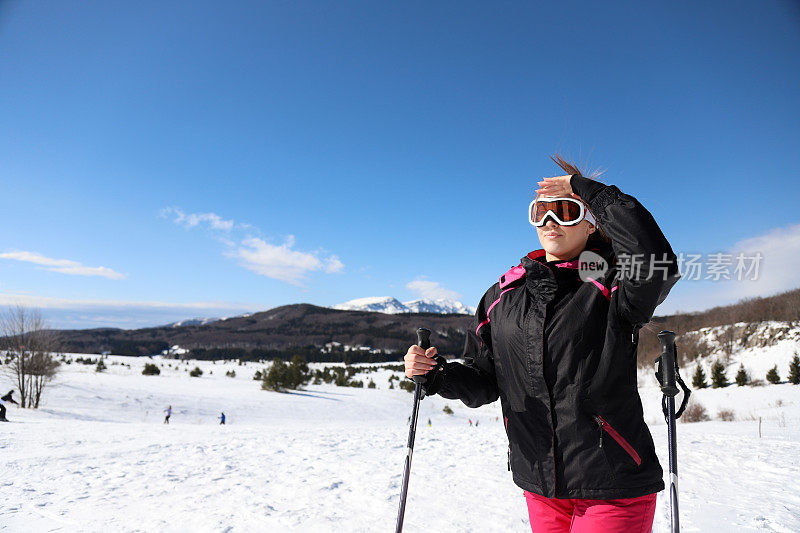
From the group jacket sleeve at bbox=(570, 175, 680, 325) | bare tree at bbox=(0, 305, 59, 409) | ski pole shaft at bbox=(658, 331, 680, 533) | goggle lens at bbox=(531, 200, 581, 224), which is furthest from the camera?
bare tree at bbox=(0, 305, 59, 409)

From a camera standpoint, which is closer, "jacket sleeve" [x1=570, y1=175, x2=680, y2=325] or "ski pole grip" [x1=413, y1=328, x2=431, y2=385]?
"jacket sleeve" [x1=570, y1=175, x2=680, y2=325]

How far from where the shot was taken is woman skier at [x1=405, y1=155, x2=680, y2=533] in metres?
1.43

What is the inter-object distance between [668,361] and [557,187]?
0.82 m

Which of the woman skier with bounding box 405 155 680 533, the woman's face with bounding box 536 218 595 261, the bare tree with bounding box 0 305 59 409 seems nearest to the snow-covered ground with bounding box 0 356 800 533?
the woman skier with bounding box 405 155 680 533

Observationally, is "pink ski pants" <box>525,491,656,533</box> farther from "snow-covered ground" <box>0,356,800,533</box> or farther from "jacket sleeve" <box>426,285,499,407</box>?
"snow-covered ground" <box>0,356,800,533</box>

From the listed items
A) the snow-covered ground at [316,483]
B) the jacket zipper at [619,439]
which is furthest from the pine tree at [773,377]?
the jacket zipper at [619,439]

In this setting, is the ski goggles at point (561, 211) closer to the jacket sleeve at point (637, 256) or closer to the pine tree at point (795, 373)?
the jacket sleeve at point (637, 256)

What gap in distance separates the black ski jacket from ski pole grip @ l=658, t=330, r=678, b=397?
163mm

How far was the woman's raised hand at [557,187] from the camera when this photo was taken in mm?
1769

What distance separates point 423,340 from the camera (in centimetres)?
212

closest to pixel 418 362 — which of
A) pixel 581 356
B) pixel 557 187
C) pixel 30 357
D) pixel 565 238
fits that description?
pixel 581 356

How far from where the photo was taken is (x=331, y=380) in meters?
51.6

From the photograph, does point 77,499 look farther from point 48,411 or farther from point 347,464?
point 48,411

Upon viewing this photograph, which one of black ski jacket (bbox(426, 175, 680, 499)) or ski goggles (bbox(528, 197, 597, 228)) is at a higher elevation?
ski goggles (bbox(528, 197, 597, 228))
